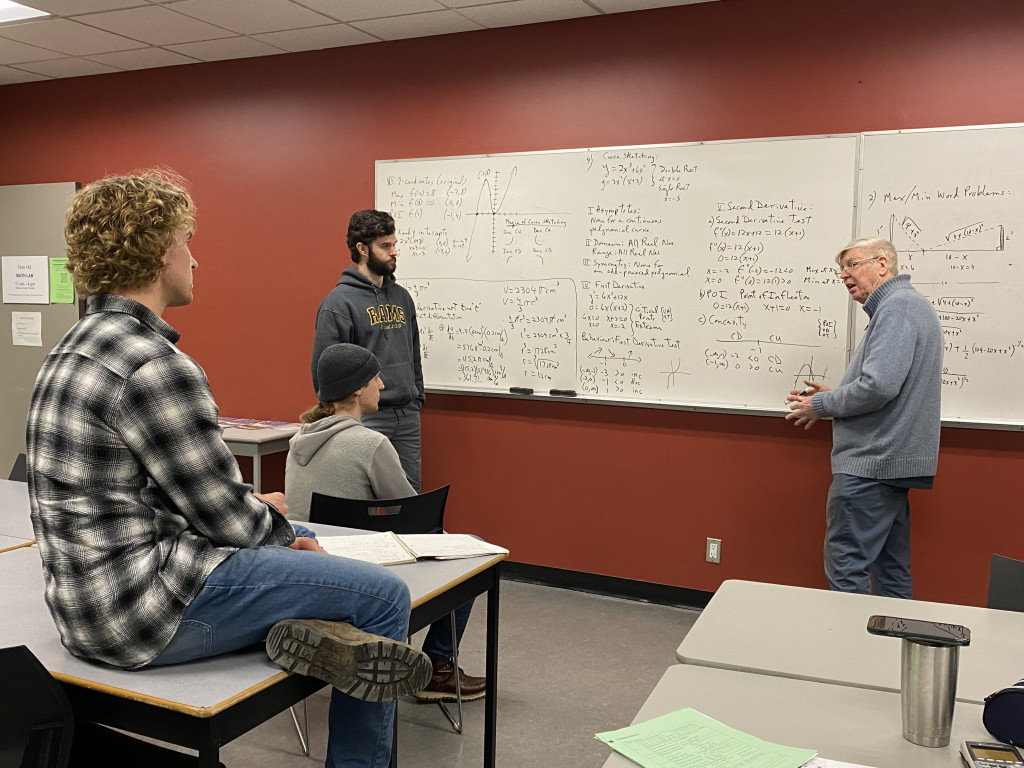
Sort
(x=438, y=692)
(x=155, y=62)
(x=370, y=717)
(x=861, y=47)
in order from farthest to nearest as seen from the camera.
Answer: (x=155, y=62) < (x=861, y=47) < (x=438, y=692) < (x=370, y=717)

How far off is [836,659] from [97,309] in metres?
1.46

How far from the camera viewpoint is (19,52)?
470 centimetres

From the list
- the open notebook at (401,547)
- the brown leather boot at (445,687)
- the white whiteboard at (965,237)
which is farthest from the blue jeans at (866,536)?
the open notebook at (401,547)

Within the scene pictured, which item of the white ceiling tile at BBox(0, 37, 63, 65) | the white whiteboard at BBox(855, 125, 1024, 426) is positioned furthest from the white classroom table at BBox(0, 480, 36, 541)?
the white whiteboard at BBox(855, 125, 1024, 426)

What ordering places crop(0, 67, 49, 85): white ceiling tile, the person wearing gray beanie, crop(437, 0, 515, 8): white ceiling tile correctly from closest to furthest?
the person wearing gray beanie, crop(437, 0, 515, 8): white ceiling tile, crop(0, 67, 49, 85): white ceiling tile

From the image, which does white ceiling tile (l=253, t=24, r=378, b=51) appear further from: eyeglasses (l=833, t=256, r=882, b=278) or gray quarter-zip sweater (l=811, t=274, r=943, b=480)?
gray quarter-zip sweater (l=811, t=274, r=943, b=480)

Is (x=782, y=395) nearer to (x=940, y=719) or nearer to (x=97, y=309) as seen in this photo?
(x=940, y=719)

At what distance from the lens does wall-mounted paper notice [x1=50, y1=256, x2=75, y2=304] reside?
17.6 feet

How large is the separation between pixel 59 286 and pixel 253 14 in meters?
2.42

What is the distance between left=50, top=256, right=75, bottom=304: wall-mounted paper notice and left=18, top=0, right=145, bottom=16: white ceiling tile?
1.83m

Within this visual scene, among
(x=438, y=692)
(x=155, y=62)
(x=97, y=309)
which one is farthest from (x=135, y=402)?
(x=155, y=62)

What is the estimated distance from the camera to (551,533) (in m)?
4.27

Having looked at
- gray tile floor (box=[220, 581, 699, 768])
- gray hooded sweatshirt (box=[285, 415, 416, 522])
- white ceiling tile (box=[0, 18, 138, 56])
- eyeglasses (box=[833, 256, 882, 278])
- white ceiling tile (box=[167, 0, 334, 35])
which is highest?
white ceiling tile (box=[0, 18, 138, 56])

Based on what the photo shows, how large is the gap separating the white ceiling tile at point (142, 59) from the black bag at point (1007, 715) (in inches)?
188
